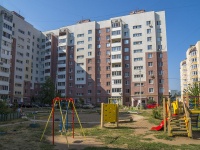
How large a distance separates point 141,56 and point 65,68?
2696cm

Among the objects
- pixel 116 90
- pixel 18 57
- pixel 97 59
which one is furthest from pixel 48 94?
pixel 97 59

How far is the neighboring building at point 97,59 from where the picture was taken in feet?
212

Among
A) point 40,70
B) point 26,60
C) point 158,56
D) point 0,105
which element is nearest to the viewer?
point 0,105

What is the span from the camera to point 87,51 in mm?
73562

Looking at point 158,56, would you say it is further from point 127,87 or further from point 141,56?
point 127,87

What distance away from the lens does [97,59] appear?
72250 millimetres

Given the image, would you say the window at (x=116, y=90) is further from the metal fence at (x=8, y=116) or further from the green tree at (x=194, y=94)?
the metal fence at (x=8, y=116)

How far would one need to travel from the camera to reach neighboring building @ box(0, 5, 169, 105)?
64.6m

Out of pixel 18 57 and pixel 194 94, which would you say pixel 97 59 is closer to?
pixel 18 57

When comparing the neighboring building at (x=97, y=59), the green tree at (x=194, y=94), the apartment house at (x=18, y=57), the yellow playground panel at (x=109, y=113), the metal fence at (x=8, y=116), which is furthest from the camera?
the neighboring building at (x=97, y=59)

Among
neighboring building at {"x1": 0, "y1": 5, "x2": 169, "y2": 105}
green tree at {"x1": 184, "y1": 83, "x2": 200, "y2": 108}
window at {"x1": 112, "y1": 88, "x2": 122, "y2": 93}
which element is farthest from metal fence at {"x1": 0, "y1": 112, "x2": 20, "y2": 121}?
window at {"x1": 112, "y1": 88, "x2": 122, "y2": 93}

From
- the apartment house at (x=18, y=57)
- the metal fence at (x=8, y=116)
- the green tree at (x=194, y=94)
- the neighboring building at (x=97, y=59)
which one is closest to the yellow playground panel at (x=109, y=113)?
the green tree at (x=194, y=94)

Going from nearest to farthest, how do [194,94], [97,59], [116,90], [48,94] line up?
[194,94]
[48,94]
[116,90]
[97,59]

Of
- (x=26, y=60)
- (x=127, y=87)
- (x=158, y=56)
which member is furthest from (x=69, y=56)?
(x=158, y=56)
